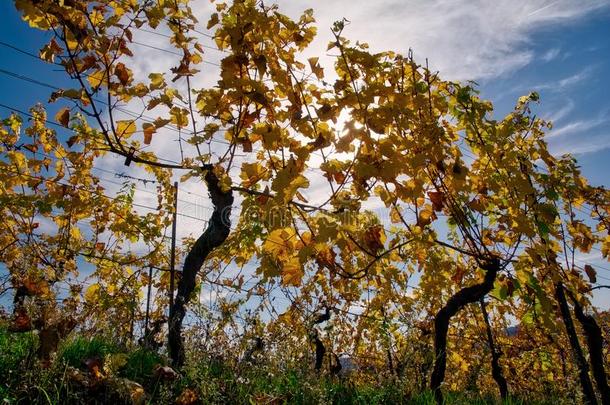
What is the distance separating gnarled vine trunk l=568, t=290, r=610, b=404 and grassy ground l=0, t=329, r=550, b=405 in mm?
2940

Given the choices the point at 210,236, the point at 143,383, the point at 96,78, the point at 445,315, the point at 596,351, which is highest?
the point at 96,78

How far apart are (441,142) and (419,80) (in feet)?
1.90

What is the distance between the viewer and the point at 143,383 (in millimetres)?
2875

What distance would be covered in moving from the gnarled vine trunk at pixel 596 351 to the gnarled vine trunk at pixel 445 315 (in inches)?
86.7

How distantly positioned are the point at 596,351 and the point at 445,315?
118 inches

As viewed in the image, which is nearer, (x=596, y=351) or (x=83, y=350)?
(x=83, y=350)

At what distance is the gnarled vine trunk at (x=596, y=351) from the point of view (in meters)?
5.32

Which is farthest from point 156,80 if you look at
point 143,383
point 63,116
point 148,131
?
point 143,383

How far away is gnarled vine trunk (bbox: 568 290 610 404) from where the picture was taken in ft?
17.4

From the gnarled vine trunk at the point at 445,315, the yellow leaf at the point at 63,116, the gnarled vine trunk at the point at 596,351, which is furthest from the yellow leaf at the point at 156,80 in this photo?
the gnarled vine trunk at the point at 596,351

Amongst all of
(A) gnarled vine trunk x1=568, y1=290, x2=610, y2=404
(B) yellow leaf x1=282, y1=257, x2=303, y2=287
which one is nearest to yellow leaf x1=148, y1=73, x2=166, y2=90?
(B) yellow leaf x1=282, y1=257, x2=303, y2=287

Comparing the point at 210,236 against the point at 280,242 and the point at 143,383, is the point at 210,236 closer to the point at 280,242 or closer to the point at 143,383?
the point at 143,383

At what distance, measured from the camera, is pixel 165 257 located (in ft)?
30.1

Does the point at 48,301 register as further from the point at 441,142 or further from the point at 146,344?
the point at 441,142
